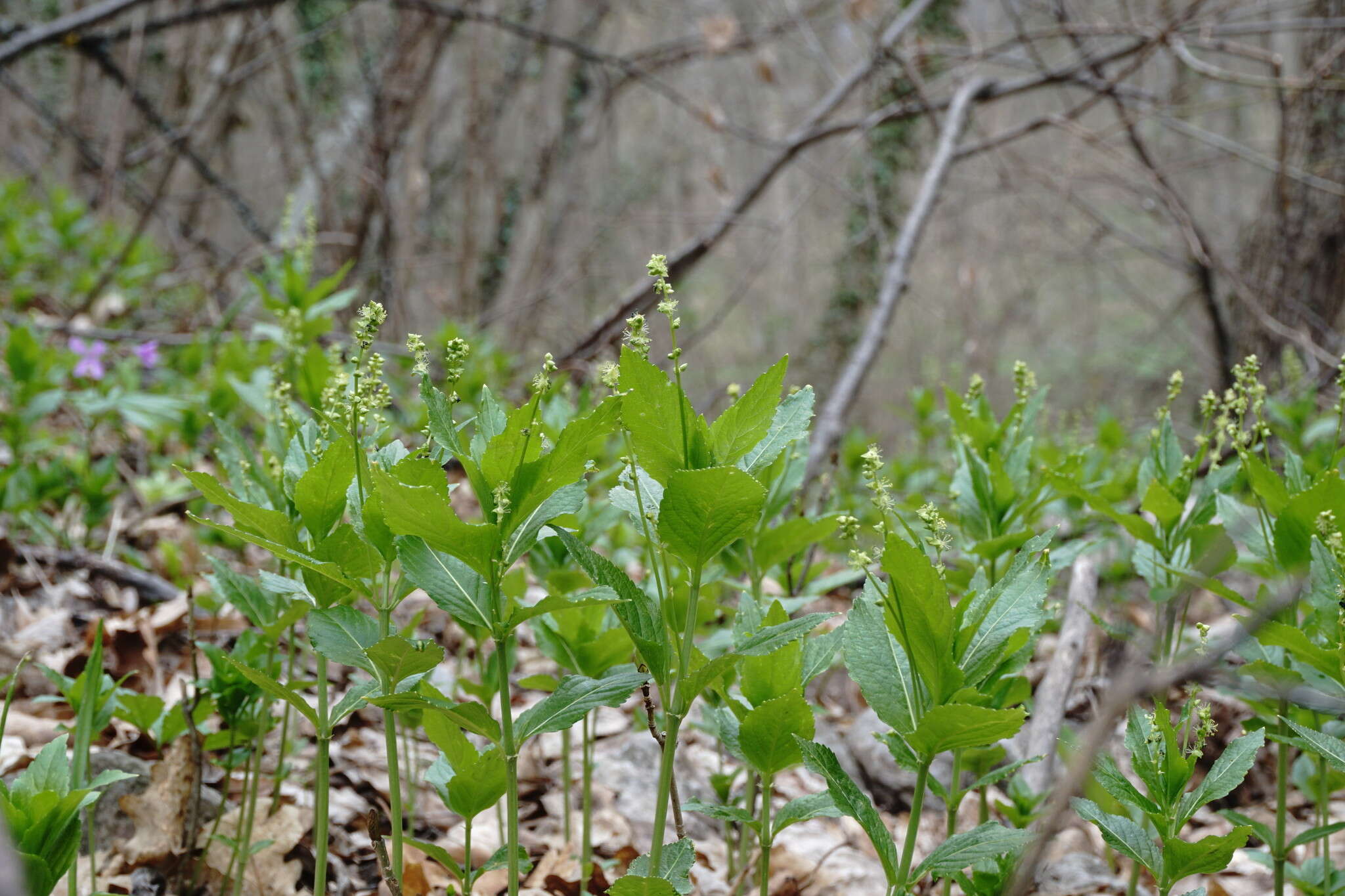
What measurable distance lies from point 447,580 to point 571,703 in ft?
0.68

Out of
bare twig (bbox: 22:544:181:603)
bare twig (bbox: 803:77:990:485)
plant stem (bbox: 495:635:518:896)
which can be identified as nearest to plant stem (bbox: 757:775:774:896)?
plant stem (bbox: 495:635:518:896)

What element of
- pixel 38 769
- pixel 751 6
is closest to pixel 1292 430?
pixel 38 769

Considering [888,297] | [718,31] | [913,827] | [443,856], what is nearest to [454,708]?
[443,856]

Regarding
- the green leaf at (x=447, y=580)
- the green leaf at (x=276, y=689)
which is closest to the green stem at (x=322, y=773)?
the green leaf at (x=276, y=689)

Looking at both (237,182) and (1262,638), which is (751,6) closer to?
(237,182)

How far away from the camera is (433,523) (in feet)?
3.33

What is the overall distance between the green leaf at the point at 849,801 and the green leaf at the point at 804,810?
82 mm

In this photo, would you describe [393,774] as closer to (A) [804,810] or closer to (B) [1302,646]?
(A) [804,810]

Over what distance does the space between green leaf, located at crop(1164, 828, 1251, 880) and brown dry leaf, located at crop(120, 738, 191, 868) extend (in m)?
1.55

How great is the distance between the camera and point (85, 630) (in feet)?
8.76

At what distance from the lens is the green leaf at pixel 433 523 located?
98cm

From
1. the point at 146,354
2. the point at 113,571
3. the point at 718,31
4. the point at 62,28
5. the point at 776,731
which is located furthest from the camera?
the point at 718,31

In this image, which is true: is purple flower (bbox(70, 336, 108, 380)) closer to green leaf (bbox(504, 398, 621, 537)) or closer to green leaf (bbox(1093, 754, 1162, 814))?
green leaf (bbox(504, 398, 621, 537))

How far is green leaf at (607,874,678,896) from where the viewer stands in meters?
1.06
